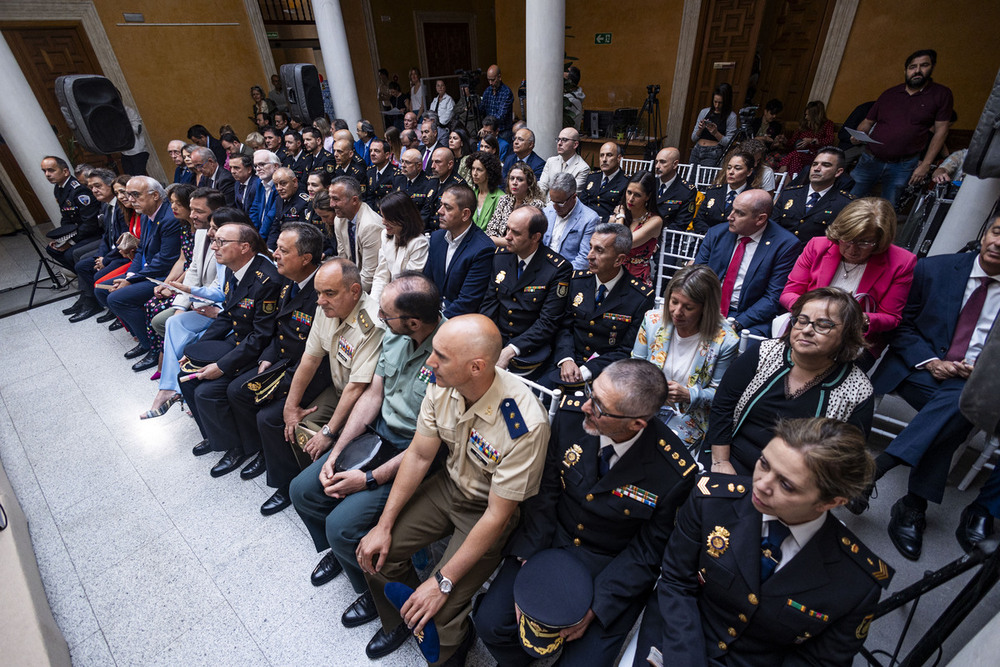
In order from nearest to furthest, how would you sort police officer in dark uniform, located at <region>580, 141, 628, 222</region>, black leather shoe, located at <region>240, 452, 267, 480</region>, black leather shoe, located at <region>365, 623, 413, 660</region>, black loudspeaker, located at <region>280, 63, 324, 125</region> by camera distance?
black leather shoe, located at <region>365, 623, 413, 660</region>, black leather shoe, located at <region>240, 452, 267, 480</region>, police officer in dark uniform, located at <region>580, 141, 628, 222</region>, black loudspeaker, located at <region>280, 63, 324, 125</region>

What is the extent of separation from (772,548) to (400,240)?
107 inches

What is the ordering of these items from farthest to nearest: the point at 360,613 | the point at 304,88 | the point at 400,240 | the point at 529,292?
the point at 304,88 < the point at 400,240 < the point at 529,292 < the point at 360,613

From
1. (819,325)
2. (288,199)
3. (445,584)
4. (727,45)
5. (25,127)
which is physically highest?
(727,45)

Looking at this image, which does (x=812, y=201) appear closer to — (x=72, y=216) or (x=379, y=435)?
(x=379, y=435)

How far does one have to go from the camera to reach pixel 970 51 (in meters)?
5.37

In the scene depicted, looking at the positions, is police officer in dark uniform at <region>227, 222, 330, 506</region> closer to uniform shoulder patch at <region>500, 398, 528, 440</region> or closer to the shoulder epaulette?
uniform shoulder patch at <region>500, 398, 528, 440</region>

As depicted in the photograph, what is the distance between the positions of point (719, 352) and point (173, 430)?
11.2 feet

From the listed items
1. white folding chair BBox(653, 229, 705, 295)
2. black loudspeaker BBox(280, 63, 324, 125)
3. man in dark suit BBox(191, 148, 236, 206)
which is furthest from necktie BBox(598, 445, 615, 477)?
black loudspeaker BBox(280, 63, 324, 125)

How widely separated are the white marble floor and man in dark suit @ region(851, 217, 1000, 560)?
0.25 metres

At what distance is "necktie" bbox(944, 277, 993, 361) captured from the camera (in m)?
2.09

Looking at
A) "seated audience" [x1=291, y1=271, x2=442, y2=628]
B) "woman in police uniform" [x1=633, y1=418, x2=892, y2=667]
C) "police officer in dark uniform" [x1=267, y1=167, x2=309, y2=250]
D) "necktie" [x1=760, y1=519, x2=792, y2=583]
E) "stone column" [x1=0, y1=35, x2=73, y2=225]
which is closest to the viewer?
"woman in police uniform" [x1=633, y1=418, x2=892, y2=667]

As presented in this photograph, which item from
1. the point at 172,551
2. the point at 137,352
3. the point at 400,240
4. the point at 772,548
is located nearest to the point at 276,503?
the point at 172,551

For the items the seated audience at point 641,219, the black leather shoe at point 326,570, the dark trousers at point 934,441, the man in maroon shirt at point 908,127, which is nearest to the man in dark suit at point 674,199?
the seated audience at point 641,219

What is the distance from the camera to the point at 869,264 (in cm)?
228
